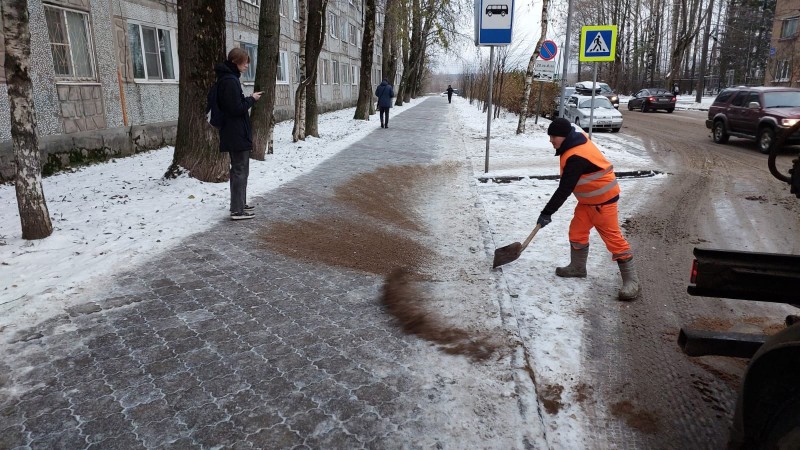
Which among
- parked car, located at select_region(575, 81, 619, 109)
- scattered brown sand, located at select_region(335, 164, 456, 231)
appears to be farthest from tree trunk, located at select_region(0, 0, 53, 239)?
parked car, located at select_region(575, 81, 619, 109)

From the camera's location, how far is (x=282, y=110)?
852 inches

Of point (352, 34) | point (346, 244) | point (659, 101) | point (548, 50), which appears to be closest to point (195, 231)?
point (346, 244)

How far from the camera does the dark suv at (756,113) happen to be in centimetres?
1227

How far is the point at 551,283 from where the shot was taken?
15.2ft

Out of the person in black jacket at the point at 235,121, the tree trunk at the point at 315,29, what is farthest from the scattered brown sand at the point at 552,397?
the tree trunk at the point at 315,29

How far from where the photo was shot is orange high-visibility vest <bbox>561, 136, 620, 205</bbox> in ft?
13.9

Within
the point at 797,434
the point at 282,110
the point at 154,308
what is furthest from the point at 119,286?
the point at 282,110

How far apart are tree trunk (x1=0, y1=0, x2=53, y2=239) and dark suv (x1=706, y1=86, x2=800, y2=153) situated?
13765 mm

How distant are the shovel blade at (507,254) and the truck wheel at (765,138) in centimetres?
1085

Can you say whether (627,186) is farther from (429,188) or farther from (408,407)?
(408,407)

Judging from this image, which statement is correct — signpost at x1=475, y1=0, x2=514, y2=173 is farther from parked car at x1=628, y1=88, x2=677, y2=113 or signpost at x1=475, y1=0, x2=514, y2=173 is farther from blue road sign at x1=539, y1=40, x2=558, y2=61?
parked car at x1=628, y1=88, x2=677, y2=113

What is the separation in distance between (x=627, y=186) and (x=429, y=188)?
11.3 ft

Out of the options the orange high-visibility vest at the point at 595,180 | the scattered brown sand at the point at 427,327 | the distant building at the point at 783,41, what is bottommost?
the scattered brown sand at the point at 427,327

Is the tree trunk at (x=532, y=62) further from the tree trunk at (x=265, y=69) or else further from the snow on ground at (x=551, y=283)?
the tree trunk at (x=265, y=69)
